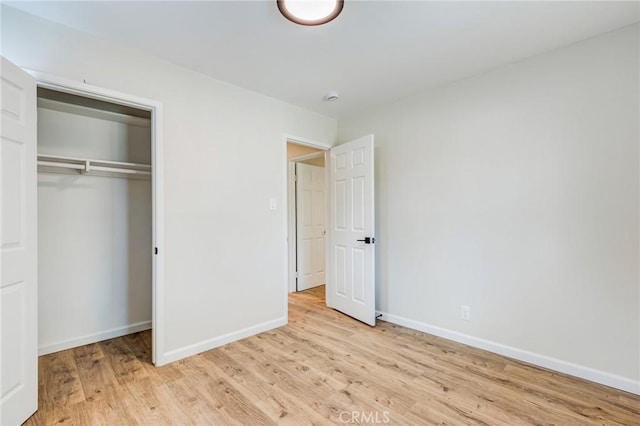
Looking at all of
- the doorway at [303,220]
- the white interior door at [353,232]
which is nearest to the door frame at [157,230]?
the white interior door at [353,232]

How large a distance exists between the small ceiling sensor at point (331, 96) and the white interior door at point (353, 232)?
52 centimetres

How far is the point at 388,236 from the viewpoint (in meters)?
3.29

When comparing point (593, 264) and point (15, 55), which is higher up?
point (15, 55)

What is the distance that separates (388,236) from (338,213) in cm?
67

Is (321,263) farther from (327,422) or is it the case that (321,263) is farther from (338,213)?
(327,422)

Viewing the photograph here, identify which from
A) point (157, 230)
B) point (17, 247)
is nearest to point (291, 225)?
point (157, 230)

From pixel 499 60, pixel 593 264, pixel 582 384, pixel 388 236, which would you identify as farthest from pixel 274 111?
pixel 582 384

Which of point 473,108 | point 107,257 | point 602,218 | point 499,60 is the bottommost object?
point 107,257

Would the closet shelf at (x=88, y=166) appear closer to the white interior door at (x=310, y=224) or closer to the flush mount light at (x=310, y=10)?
the flush mount light at (x=310, y=10)

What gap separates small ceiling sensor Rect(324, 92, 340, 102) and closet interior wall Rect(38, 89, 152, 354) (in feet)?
6.09

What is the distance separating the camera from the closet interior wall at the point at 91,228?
2.57 meters

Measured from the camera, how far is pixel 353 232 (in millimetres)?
3373

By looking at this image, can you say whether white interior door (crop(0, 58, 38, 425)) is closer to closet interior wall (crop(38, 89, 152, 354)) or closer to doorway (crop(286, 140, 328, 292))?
closet interior wall (crop(38, 89, 152, 354))

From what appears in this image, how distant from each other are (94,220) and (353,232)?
2601 mm
